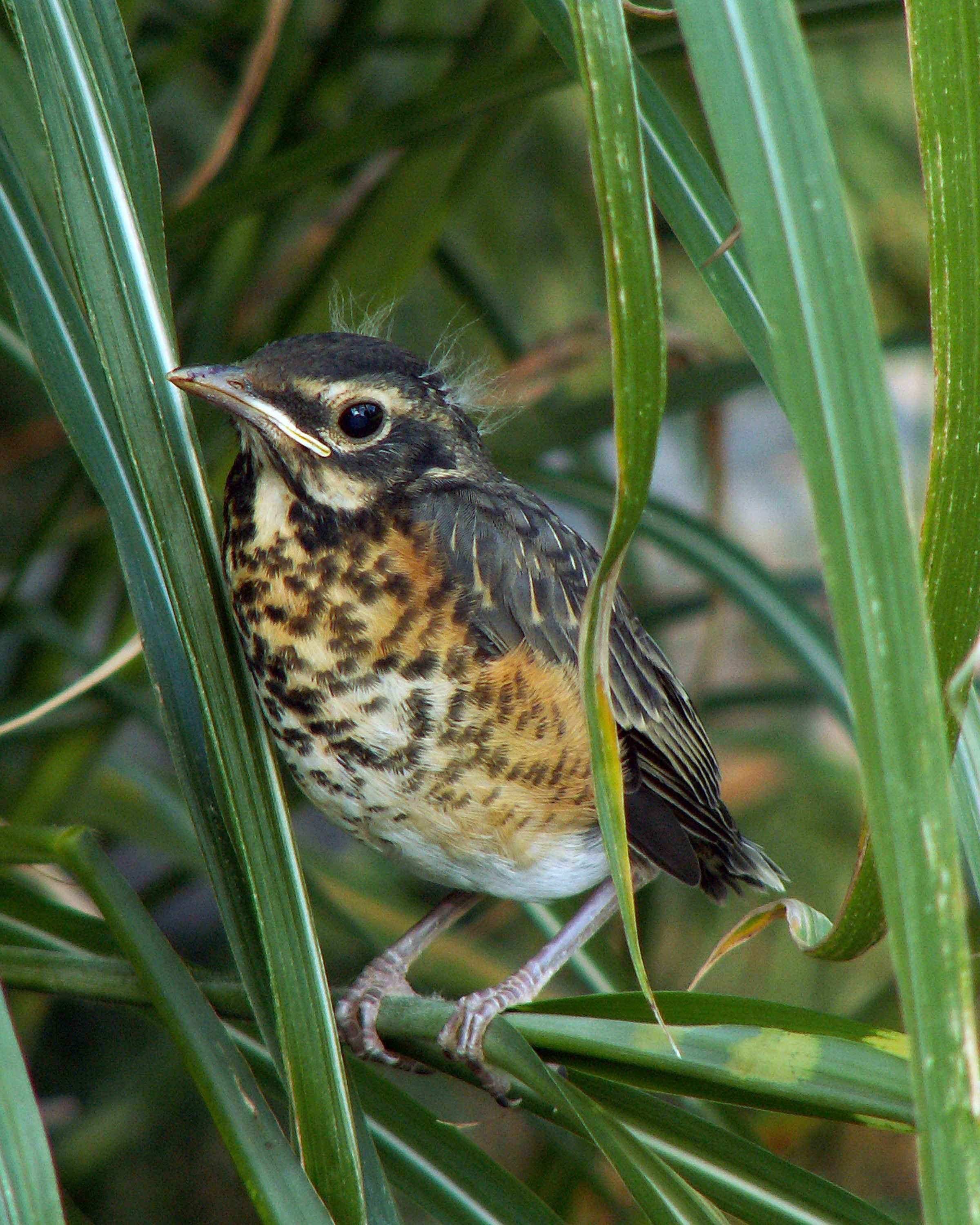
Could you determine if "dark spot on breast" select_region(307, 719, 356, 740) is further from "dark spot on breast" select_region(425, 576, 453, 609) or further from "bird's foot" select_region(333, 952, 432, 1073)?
"bird's foot" select_region(333, 952, 432, 1073)

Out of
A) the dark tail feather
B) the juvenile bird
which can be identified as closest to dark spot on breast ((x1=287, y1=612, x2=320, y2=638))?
the juvenile bird

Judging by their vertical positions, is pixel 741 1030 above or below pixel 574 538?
below

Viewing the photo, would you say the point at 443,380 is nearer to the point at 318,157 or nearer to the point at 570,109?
the point at 318,157

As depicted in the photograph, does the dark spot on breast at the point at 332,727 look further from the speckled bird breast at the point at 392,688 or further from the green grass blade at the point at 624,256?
the green grass blade at the point at 624,256

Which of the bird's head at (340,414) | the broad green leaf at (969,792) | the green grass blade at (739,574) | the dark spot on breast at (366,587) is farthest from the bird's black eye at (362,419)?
the broad green leaf at (969,792)

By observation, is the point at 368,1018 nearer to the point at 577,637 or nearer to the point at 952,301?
the point at 577,637

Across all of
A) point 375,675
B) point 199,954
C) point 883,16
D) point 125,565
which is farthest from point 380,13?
point 199,954

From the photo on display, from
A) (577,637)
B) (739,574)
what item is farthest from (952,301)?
(739,574)
